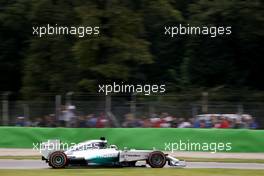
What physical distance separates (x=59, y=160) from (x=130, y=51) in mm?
17717

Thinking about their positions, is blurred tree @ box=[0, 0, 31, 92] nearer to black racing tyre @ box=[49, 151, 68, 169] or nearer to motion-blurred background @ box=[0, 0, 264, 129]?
motion-blurred background @ box=[0, 0, 264, 129]

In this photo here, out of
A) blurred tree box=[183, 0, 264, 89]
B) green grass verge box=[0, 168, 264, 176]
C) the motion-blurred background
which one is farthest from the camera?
blurred tree box=[183, 0, 264, 89]

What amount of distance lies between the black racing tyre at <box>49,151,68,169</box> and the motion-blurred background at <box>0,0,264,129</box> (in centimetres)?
745

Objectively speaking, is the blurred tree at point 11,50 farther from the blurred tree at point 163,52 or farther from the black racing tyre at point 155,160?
the black racing tyre at point 155,160

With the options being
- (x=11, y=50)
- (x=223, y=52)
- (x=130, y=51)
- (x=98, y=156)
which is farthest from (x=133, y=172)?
(x=11, y=50)

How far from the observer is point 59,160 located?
60.4 ft

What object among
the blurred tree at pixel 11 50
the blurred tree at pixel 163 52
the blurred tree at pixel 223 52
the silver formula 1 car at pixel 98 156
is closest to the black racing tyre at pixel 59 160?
the silver formula 1 car at pixel 98 156

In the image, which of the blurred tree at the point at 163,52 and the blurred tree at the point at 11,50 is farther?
the blurred tree at the point at 11,50

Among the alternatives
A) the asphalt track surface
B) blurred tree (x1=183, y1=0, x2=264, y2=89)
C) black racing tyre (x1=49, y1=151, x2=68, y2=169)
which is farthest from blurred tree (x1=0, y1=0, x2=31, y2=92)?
black racing tyre (x1=49, y1=151, x2=68, y2=169)

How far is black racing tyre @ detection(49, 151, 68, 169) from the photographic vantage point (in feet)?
60.3

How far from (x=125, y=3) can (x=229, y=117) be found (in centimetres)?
1343

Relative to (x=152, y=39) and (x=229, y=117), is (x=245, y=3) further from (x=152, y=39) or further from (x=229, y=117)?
(x=229, y=117)

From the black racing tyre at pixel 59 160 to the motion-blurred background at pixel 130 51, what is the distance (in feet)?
24.4

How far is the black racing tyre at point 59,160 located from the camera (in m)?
18.4
